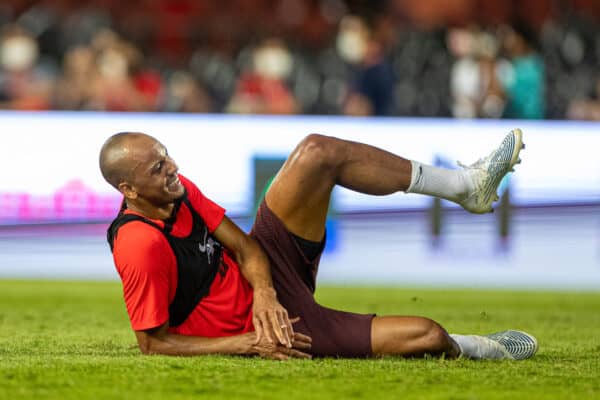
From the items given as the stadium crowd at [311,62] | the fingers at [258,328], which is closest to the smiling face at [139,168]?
the fingers at [258,328]

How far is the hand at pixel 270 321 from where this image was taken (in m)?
5.03

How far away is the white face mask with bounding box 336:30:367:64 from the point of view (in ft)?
40.7

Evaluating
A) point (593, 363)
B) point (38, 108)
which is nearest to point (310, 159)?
point (593, 363)

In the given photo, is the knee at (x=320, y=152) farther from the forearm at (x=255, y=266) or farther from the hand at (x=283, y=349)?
the hand at (x=283, y=349)

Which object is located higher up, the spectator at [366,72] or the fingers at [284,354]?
the spectator at [366,72]

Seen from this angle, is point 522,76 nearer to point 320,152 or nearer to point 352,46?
point 352,46

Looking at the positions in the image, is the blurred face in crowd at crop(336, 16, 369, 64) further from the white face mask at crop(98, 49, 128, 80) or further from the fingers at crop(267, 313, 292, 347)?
the fingers at crop(267, 313, 292, 347)

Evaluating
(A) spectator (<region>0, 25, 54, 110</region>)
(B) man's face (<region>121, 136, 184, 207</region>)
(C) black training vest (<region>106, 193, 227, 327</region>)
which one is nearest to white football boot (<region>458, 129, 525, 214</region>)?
(C) black training vest (<region>106, 193, 227, 327</region>)

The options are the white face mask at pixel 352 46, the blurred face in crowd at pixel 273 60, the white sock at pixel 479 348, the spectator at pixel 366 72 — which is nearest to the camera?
the white sock at pixel 479 348

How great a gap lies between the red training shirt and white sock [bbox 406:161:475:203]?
1.00 m

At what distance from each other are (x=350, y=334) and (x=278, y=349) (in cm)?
39

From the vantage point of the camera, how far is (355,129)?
11.5 meters

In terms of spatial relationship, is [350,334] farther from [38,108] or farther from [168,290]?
[38,108]

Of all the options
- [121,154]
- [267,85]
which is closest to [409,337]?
[121,154]
